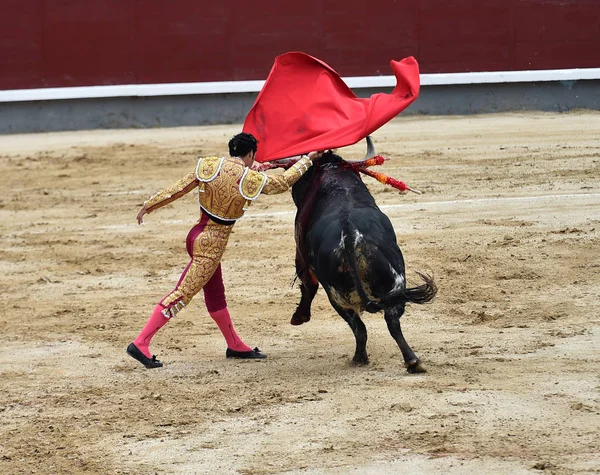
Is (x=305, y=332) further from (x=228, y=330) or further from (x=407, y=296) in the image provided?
(x=407, y=296)

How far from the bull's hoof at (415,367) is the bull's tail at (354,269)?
239mm

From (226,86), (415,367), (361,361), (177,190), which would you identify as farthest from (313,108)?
(226,86)

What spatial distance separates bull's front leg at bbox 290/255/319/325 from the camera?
15.9 feet

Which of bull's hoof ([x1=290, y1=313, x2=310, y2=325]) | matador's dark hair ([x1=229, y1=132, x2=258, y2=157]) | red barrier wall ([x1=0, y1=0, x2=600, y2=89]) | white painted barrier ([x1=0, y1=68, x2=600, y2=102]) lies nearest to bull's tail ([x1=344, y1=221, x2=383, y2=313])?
matador's dark hair ([x1=229, y1=132, x2=258, y2=157])

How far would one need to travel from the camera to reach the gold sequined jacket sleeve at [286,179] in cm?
A: 447

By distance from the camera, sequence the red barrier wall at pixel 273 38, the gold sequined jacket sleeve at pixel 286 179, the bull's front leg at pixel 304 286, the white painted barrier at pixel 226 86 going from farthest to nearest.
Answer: the red barrier wall at pixel 273 38 → the white painted barrier at pixel 226 86 → the bull's front leg at pixel 304 286 → the gold sequined jacket sleeve at pixel 286 179

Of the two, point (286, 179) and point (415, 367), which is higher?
point (286, 179)

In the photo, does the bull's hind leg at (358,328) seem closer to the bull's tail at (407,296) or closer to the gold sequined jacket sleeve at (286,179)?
the bull's tail at (407,296)

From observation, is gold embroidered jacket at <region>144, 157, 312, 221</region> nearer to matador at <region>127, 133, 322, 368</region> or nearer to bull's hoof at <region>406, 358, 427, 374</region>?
matador at <region>127, 133, 322, 368</region>

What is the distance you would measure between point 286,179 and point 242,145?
0.25 m

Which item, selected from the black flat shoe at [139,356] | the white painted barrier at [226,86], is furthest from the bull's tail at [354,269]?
the white painted barrier at [226,86]

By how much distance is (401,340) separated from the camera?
14.0ft

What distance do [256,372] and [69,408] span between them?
0.79m

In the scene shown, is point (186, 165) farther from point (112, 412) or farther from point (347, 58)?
point (112, 412)
